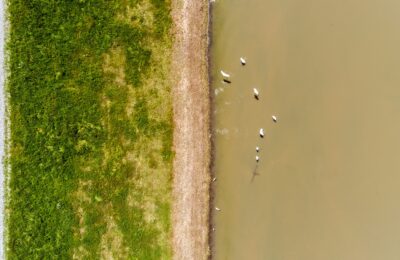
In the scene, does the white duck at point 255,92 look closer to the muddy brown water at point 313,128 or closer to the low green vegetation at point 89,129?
the muddy brown water at point 313,128

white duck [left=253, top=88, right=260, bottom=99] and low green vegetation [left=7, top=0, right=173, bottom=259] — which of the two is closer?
low green vegetation [left=7, top=0, right=173, bottom=259]

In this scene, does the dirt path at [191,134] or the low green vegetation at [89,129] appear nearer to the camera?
the low green vegetation at [89,129]

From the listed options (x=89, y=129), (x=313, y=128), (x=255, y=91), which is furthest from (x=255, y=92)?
(x=89, y=129)

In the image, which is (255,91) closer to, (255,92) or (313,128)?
(255,92)

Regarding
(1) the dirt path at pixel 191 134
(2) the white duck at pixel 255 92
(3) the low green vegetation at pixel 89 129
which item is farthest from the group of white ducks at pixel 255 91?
(3) the low green vegetation at pixel 89 129

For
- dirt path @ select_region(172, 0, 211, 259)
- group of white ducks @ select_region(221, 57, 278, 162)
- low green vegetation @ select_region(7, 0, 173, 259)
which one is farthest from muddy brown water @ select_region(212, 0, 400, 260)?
low green vegetation @ select_region(7, 0, 173, 259)

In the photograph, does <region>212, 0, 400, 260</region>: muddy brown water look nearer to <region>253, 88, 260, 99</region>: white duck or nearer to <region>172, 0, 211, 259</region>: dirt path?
<region>253, 88, 260, 99</region>: white duck
